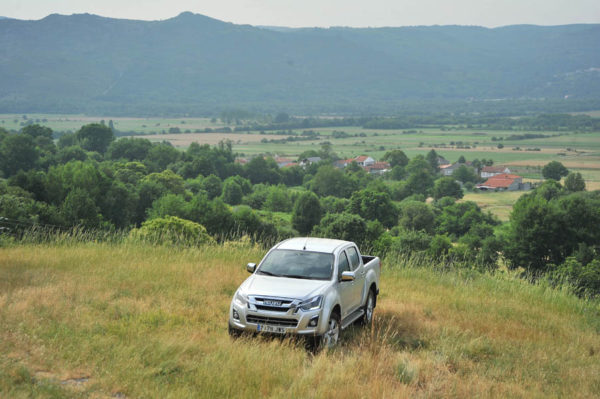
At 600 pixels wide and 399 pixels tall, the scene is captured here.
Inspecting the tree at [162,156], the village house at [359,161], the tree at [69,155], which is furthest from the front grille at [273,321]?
the village house at [359,161]

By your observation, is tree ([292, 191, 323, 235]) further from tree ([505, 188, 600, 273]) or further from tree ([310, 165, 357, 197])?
tree ([310, 165, 357, 197])

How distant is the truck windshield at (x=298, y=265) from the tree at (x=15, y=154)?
95988 mm

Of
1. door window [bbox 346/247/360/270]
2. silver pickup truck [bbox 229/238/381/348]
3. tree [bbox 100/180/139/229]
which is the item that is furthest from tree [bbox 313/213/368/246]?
silver pickup truck [bbox 229/238/381/348]

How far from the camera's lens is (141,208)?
83.5 m

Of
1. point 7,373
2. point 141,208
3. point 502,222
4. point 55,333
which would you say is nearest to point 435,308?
point 55,333

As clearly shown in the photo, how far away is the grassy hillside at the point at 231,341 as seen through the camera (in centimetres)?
846

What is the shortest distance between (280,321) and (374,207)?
92.6 m

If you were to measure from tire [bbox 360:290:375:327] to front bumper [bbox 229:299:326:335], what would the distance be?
8.25ft

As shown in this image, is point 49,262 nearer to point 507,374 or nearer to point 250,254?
point 250,254

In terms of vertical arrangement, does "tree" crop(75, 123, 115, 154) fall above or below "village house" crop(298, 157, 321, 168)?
above

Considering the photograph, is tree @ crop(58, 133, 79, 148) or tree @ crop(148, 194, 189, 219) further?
tree @ crop(58, 133, 79, 148)

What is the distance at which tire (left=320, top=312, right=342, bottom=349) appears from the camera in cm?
1043

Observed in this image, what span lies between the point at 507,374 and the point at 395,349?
79.6 inches

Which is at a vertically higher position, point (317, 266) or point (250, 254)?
point (317, 266)
